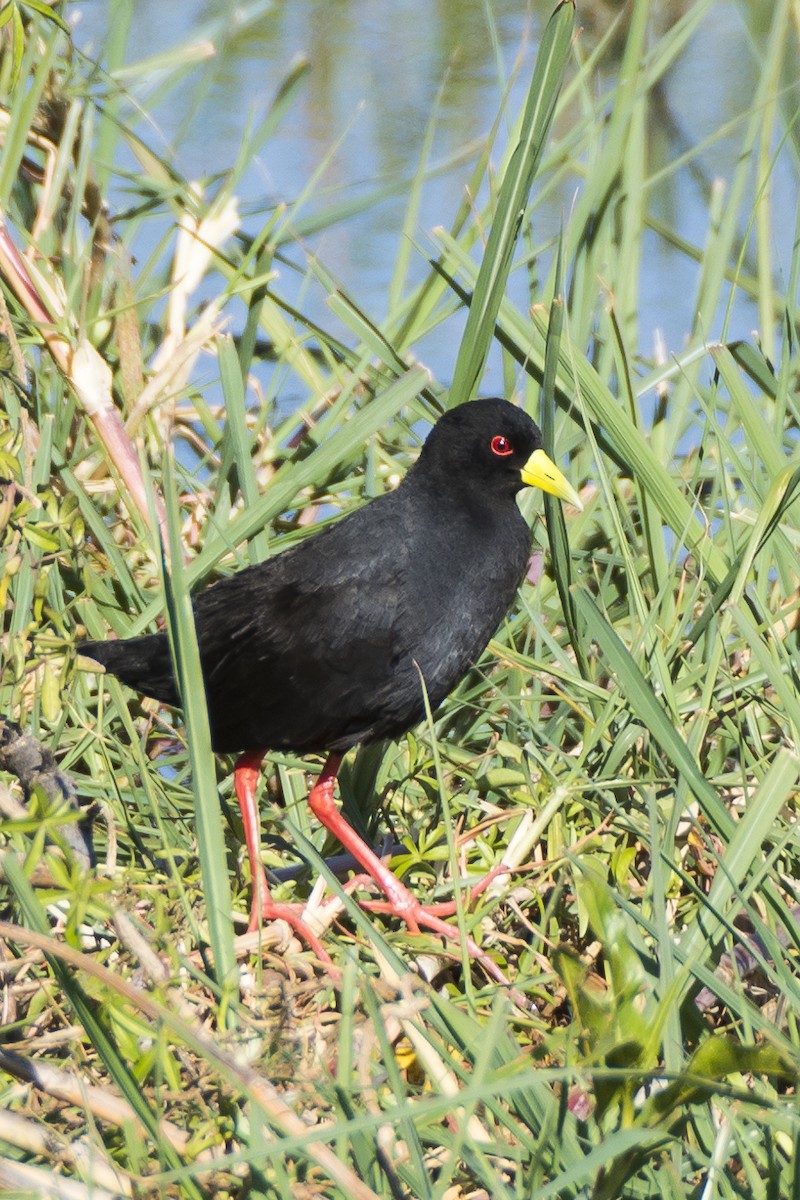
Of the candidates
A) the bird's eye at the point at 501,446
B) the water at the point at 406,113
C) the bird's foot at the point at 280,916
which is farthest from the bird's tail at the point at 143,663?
the water at the point at 406,113

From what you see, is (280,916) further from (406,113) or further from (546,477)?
(406,113)

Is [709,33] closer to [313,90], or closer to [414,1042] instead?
[313,90]

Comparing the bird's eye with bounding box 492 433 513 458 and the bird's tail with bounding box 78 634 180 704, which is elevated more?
the bird's eye with bounding box 492 433 513 458

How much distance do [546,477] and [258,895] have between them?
90 centimetres

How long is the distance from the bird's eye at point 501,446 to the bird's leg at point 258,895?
708mm

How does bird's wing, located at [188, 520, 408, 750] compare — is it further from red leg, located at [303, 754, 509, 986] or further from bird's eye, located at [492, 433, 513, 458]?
bird's eye, located at [492, 433, 513, 458]

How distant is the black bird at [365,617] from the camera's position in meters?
2.33

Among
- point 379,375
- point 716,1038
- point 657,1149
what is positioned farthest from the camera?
point 379,375

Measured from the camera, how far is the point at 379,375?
115 inches

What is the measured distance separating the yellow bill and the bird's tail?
673 mm

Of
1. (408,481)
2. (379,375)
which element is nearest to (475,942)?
(408,481)

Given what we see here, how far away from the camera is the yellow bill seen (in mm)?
2418

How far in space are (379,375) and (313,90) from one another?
4.64 meters

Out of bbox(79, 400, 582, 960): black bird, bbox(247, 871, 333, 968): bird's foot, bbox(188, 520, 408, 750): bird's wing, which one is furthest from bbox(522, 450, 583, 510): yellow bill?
bbox(247, 871, 333, 968): bird's foot
